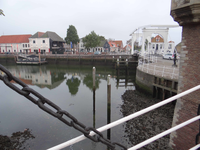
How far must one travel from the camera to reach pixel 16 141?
7.08 meters

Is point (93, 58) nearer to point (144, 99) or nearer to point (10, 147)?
point (144, 99)

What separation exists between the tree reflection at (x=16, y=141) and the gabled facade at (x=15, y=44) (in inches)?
2216

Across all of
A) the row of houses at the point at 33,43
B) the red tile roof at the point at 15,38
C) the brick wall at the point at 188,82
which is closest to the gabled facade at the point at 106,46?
the row of houses at the point at 33,43

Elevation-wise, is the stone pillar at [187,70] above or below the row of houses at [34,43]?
below

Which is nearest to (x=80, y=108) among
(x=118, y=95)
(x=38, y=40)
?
(x=118, y=95)

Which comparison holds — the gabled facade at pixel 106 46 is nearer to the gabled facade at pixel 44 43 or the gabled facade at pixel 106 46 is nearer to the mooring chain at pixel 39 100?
the gabled facade at pixel 44 43

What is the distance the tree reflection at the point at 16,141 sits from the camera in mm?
6652

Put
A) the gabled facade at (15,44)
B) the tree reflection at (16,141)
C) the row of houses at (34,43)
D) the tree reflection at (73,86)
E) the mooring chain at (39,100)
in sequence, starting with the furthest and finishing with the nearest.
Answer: the gabled facade at (15,44) < the row of houses at (34,43) < the tree reflection at (73,86) < the tree reflection at (16,141) < the mooring chain at (39,100)

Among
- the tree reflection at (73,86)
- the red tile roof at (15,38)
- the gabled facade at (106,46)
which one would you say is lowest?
the tree reflection at (73,86)

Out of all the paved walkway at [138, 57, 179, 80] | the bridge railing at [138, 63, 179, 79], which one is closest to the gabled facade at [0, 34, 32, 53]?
the paved walkway at [138, 57, 179, 80]

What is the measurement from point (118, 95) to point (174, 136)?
9.09 metres

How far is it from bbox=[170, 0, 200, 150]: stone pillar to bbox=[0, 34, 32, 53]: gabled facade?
202ft

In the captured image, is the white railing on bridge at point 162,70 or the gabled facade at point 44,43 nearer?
the white railing on bridge at point 162,70

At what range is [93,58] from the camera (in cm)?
3825
